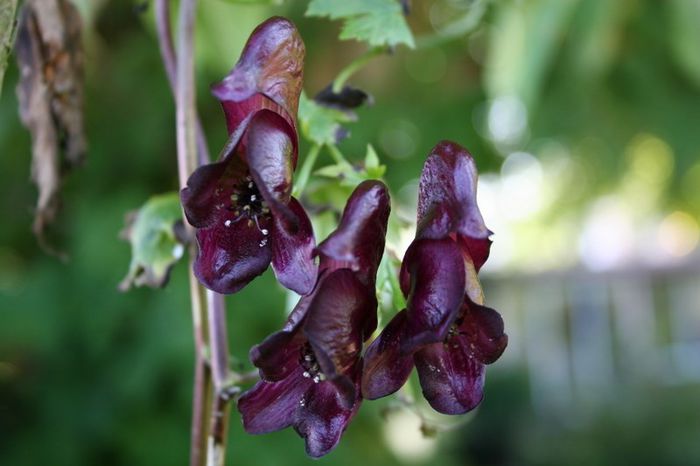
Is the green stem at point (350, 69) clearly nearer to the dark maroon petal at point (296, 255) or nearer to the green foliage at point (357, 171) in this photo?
the green foliage at point (357, 171)

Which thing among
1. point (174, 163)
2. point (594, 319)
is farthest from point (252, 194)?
point (594, 319)

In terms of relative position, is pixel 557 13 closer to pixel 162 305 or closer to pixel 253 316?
pixel 253 316

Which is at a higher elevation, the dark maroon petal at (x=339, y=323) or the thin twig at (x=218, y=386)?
Answer: the dark maroon petal at (x=339, y=323)

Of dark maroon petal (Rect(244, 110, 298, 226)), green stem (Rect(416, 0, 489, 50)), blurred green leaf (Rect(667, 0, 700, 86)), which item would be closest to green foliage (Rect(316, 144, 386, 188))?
dark maroon petal (Rect(244, 110, 298, 226))

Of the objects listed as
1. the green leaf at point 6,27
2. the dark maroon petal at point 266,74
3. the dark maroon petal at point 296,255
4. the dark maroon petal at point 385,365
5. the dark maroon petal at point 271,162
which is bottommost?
the dark maroon petal at point 385,365

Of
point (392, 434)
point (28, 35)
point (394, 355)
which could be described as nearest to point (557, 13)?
point (28, 35)

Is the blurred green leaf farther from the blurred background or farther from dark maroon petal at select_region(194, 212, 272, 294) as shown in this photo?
dark maroon petal at select_region(194, 212, 272, 294)

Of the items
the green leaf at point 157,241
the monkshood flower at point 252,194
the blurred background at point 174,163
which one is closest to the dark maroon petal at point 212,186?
the monkshood flower at point 252,194
